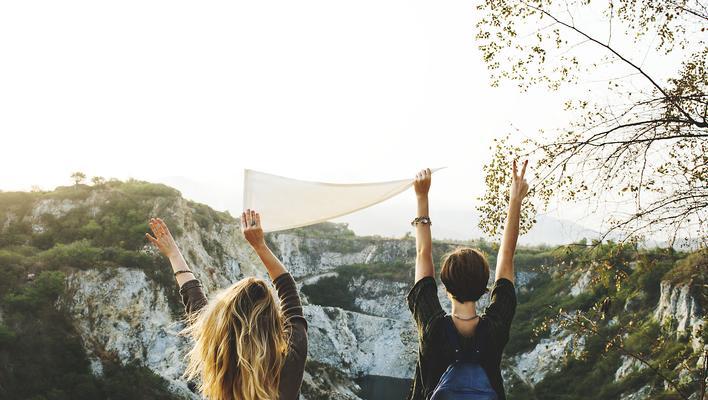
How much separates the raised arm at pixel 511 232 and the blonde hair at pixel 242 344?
1.27 m

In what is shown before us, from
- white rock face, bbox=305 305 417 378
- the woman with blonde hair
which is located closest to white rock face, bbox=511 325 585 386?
white rock face, bbox=305 305 417 378

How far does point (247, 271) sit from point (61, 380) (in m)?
16.4

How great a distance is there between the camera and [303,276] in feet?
225

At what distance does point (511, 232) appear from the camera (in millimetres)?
3045

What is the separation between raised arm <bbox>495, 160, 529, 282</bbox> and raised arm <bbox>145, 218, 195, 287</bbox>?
4.93ft

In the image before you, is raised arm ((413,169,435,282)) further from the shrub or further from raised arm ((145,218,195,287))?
the shrub

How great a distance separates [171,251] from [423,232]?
1.29m

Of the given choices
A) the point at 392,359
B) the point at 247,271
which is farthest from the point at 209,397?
the point at 392,359

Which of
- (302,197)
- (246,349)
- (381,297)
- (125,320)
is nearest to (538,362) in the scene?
(381,297)

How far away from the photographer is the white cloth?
3.49 m

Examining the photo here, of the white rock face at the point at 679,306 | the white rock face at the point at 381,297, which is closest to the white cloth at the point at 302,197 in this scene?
the white rock face at the point at 679,306

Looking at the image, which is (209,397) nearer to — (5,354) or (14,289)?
(5,354)

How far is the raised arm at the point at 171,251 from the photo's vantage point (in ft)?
Result: 9.16

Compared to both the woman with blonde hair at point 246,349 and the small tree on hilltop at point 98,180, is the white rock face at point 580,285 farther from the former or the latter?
the woman with blonde hair at point 246,349
